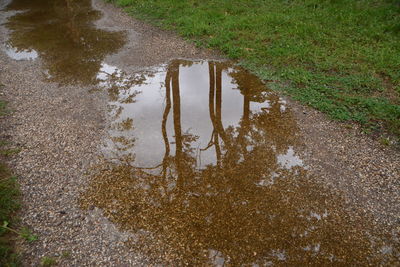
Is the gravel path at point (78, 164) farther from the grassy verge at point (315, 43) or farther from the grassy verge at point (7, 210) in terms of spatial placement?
the grassy verge at point (315, 43)

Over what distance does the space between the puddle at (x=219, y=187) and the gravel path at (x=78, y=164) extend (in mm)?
274

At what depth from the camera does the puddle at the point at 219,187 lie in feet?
15.8

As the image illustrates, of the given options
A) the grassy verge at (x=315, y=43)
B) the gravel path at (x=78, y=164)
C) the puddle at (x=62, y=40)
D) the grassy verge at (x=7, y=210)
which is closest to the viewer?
the grassy verge at (x=7, y=210)

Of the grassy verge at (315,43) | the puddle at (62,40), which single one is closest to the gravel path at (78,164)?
the puddle at (62,40)

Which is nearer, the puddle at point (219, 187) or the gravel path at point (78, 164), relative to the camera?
the puddle at point (219, 187)

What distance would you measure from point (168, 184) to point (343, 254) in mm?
3168

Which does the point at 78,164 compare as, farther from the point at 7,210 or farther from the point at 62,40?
the point at 62,40

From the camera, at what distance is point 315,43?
1083cm

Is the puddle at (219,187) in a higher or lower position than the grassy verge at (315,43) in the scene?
lower

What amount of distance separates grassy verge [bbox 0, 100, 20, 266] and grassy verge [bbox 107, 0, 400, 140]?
267 inches

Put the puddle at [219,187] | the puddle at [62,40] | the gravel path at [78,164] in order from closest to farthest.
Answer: the puddle at [219,187]
the gravel path at [78,164]
the puddle at [62,40]

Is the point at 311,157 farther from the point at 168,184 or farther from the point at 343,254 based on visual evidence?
the point at 168,184

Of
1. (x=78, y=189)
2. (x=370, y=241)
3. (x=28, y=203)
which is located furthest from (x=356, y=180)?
(x=28, y=203)

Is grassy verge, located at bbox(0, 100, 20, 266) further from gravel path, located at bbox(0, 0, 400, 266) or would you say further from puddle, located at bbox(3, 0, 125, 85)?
puddle, located at bbox(3, 0, 125, 85)
